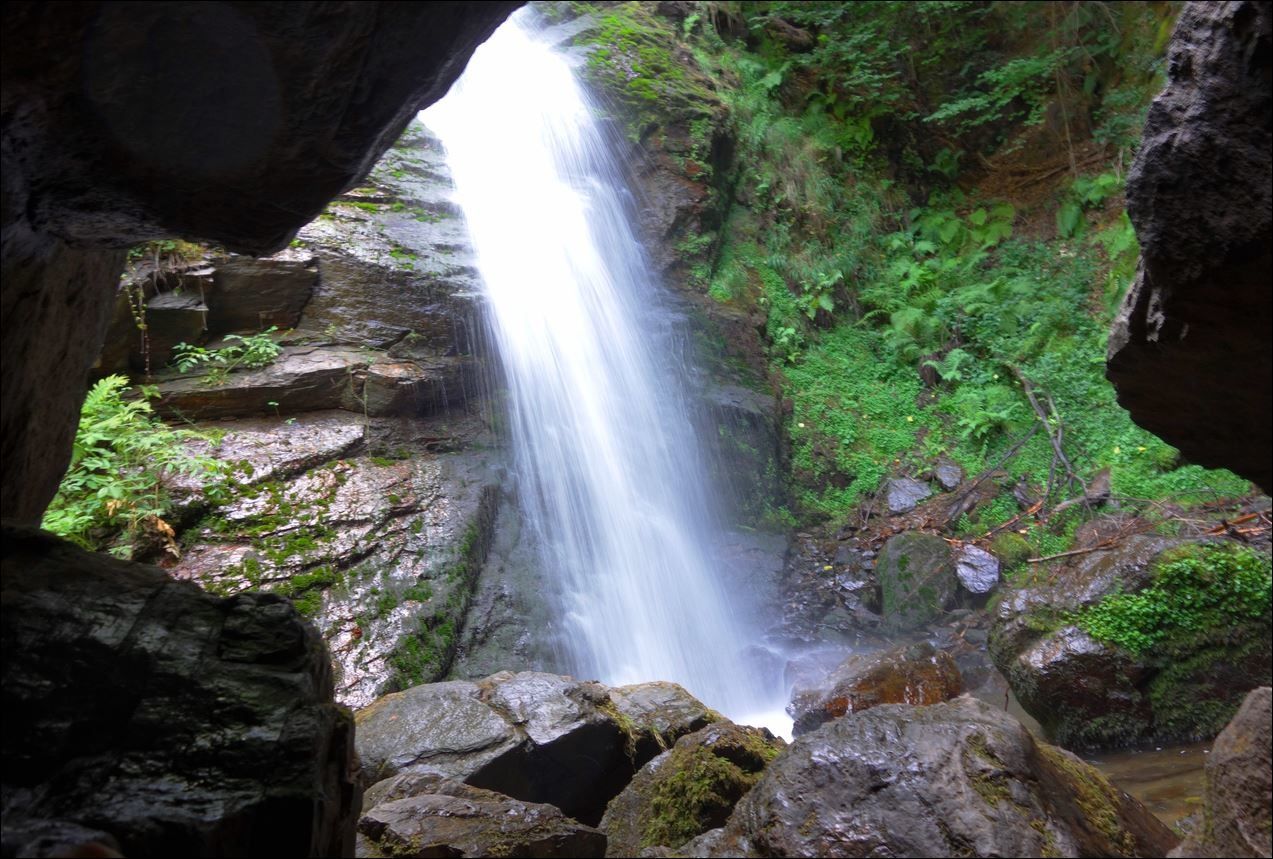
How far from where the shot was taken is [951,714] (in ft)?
12.1

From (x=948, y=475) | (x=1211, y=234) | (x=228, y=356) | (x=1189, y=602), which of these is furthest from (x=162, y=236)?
(x=948, y=475)

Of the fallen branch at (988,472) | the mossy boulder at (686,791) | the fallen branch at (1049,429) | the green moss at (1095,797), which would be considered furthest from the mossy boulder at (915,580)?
the green moss at (1095,797)

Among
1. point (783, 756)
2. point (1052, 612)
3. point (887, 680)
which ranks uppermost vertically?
point (783, 756)

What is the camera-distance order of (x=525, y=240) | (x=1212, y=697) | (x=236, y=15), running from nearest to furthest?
(x=236, y=15)
(x=1212, y=697)
(x=525, y=240)

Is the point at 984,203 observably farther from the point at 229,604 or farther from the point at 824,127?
→ the point at 229,604

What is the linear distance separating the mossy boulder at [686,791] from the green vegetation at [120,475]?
3.99 metres

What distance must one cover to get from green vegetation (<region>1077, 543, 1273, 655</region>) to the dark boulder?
589cm

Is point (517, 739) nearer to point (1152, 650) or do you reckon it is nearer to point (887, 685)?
point (887, 685)

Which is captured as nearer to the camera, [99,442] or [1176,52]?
[1176,52]

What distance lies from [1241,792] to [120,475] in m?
6.95

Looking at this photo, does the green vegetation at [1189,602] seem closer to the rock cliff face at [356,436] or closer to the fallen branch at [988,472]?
the fallen branch at [988,472]

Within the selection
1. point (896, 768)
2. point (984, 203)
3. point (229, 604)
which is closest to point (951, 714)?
point (896, 768)

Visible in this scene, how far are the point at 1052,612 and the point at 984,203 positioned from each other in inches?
403

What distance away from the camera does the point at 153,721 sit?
230cm
